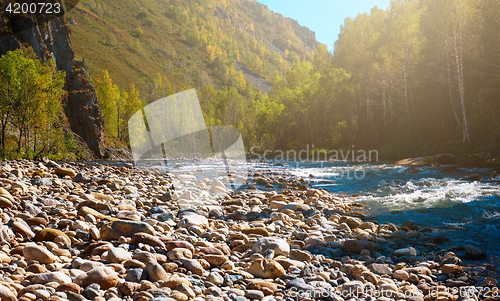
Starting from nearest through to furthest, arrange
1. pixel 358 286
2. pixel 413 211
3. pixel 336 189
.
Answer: pixel 358 286 → pixel 413 211 → pixel 336 189

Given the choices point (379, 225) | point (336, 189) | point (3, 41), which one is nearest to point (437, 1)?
point (336, 189)

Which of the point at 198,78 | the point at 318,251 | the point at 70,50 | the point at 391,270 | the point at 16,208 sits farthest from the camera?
the point at 198,78

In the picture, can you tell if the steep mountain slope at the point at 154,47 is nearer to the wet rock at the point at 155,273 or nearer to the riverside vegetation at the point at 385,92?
the riverside vegetation at the point at 385,92

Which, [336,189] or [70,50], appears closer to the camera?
[336,189]

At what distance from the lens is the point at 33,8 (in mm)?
28969

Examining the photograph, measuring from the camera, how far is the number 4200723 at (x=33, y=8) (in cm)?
2633

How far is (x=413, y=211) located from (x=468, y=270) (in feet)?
13.0

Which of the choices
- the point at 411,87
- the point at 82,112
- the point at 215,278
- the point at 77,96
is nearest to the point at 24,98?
the point at 82,112

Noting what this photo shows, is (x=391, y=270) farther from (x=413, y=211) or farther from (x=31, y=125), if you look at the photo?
(x=31, y=125)

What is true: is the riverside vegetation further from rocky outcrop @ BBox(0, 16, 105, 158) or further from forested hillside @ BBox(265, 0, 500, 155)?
rocky outcrop @ BBox(0, 16, 105, 158)

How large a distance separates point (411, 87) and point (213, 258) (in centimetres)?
3230

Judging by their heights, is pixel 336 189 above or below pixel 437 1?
below

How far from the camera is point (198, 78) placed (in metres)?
127

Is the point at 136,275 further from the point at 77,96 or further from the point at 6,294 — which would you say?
the point at 77,96
